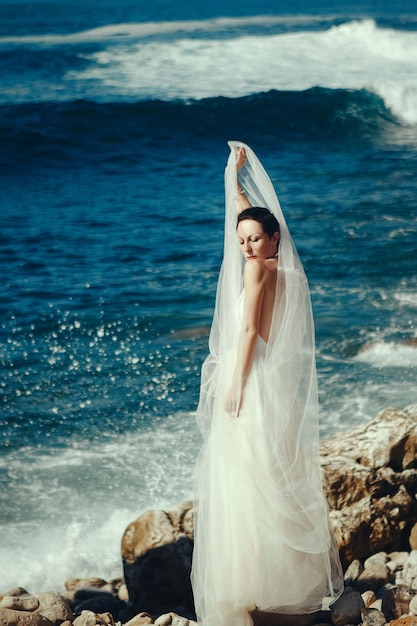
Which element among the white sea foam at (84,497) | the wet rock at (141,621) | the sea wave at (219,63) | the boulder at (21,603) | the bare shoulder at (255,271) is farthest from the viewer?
the sea wave at (219,63)

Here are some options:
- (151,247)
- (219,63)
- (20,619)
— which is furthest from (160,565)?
(219,63)

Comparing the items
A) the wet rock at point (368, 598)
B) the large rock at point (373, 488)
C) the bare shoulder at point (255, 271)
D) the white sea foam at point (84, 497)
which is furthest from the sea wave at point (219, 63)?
the bare shoulder at point (255, 271)

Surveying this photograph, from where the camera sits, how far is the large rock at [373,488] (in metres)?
6.07

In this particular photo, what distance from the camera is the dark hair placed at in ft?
15.6

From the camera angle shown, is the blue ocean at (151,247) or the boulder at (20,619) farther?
the blue ocean at (151,247)

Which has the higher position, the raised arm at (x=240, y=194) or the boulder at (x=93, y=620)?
the raised arm at (x=240, y=194)

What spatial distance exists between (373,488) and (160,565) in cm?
154

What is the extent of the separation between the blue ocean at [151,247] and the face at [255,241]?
3.68m

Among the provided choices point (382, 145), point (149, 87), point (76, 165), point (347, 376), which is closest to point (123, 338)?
point (347, 376)

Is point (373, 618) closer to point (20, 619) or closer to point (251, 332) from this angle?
point (251, 332)

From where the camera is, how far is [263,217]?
4.77 meters

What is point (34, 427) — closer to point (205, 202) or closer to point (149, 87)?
point (205, 202)

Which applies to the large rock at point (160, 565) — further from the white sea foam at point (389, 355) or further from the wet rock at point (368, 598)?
the white sea foam at point (389, 355)

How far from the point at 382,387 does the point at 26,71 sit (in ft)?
76.8
